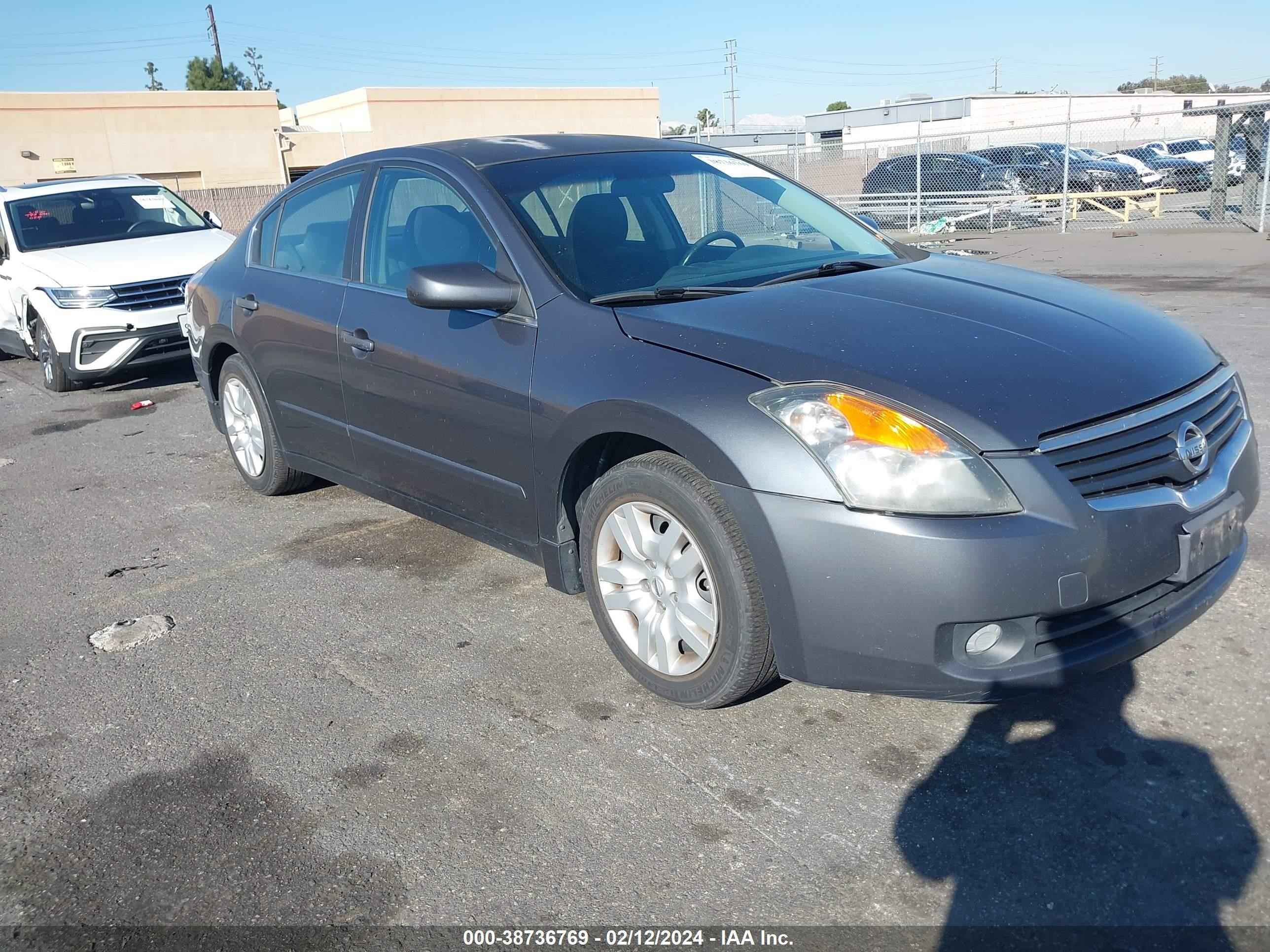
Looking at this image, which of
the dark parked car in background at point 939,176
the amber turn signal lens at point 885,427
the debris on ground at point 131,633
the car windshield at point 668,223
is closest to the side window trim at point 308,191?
the car windshield at point 668,223

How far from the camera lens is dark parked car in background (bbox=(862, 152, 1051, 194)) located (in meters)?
21.4

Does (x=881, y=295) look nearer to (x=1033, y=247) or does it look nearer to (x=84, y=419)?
(x=84, y=419)

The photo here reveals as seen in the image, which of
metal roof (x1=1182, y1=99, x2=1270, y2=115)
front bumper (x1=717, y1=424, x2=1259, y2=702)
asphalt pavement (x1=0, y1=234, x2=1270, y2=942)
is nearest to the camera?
asphalt pavement (x1=0, y1=234, x2=1270, y2=942)

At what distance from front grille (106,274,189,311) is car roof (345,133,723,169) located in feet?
14.9

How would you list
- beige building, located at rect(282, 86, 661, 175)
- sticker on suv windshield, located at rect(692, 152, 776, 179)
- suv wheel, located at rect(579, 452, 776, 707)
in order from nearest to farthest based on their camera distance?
suv wheel, located at rect(579, 452, 776, 707) → sticker on suv windshield, located at rect(692, 152, 776, 179) → beige building, located at rect(282, 86, 661, 175)

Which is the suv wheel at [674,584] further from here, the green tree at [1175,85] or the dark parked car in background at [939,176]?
the green tree at [1175,85]

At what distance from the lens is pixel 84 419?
7.87m

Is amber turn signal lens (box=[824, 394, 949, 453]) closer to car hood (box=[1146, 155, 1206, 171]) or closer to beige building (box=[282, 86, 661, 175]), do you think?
car hood (box=[1146, 155, 1206, 171])

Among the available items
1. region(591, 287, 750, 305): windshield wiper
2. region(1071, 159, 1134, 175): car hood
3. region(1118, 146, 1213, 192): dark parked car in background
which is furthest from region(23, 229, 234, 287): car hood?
region(1118, 146, 1213, 192): dark parked car in background

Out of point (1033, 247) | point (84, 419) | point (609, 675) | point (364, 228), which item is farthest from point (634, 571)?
point (1033, 247)

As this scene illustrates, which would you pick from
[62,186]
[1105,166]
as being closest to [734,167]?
[62,186]

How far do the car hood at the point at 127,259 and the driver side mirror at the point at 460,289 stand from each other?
583 cm

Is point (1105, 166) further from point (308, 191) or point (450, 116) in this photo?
point (450, 116)

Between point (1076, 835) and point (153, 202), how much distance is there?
973 cm
